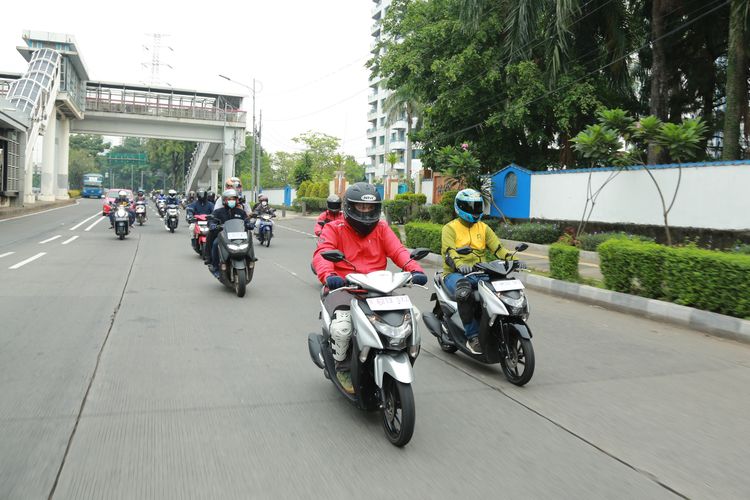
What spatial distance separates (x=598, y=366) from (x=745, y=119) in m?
16.6

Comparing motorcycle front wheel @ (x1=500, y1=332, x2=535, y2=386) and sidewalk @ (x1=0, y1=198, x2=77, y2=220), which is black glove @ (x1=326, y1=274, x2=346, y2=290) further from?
sidewalk @ (x1=0, y1=198, x2=77, y2=220)

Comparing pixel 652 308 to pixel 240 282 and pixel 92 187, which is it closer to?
pixel 240 282

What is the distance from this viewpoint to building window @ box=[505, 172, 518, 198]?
21344 mm

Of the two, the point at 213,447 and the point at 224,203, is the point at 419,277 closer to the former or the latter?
the point at 213,447

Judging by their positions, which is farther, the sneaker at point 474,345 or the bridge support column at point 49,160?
the bridge support column at point 49,160

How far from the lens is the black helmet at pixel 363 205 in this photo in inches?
178

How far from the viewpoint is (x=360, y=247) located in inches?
189

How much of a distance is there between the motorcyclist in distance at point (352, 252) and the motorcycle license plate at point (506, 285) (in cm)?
103

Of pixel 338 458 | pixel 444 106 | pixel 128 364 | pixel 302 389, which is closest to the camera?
pixel 338 458

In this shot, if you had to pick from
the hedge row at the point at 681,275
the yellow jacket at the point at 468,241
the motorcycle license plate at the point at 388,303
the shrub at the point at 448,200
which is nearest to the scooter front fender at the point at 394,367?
the motorcycle license plate at the point at 388,303

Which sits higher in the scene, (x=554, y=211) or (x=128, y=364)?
(x=554, y=211)

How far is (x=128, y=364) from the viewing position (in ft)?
18.3

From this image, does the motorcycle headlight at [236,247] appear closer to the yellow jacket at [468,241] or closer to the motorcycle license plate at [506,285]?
the yellow jacket at [468,241]

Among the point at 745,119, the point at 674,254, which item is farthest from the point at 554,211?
the point at 674,254
